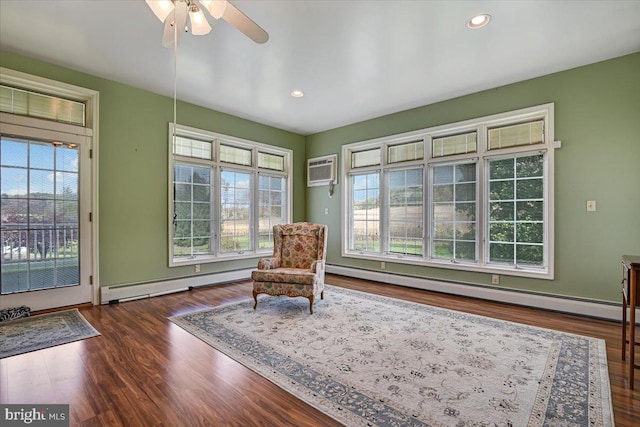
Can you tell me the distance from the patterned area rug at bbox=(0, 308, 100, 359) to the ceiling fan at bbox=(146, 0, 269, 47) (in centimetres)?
279

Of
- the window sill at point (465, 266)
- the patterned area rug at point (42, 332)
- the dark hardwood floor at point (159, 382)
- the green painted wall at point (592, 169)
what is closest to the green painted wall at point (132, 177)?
the patterned area rug at point (42, 332)

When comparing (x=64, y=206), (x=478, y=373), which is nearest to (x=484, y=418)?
(x=478, y=373)

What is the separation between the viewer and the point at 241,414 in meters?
1.69

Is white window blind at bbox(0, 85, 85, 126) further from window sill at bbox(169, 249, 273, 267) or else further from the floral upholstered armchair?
the floral upholstered armchair

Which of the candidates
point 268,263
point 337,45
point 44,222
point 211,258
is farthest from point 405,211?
point 44,222

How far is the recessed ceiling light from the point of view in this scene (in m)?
2.54

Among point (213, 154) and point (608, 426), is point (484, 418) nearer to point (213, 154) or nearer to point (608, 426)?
point (608, 426)

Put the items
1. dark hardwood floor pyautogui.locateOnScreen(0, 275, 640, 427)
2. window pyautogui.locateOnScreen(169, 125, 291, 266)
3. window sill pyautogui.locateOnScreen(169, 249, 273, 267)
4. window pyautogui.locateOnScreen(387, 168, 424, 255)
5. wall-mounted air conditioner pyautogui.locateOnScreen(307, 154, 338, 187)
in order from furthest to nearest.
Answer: wall-mounted air conditioner pyautogui.locateOnScreen(307, 154, 338, 187)
window pyautogui.locateOnScreen(387, 168, 424, 255)
window pyautogui.locateOnScreen(169, 125, 291, 266)
window sill pyautogui.locateOnScreen(169, 249, 273, 267)
dark hardwood floor pyautogui.locateOnScreen(0, 275, 640, 427)

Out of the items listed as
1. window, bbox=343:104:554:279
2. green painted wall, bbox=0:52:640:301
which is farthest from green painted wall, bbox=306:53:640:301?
window, bbox=343:104:554:279

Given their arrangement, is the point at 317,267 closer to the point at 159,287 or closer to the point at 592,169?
the point at 159,287

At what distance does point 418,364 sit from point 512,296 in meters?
2.30

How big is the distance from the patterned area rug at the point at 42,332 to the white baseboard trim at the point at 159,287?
452 mm

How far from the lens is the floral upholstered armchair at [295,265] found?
349 centimetres

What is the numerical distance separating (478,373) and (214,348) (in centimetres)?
211
